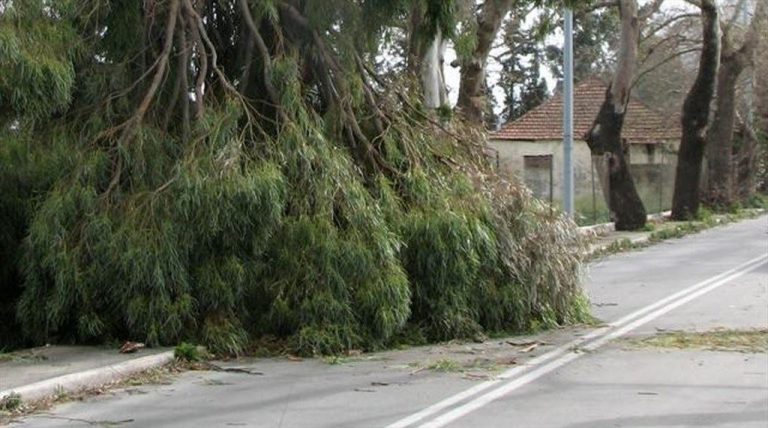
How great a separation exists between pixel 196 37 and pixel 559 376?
5.84 metres

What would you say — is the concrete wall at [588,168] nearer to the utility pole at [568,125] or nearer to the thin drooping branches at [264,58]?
the utility pole at [568,125]

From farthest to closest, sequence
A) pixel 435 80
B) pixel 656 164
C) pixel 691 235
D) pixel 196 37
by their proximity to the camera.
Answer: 1. pixel 656 164
2. pixel 691 235
3. pixel 435 80
4. pixel 196 37

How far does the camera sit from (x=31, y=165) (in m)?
13.3

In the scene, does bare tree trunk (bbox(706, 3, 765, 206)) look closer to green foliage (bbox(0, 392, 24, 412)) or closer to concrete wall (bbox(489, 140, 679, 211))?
concrete wall (bbox(489, 140, 679, 211))

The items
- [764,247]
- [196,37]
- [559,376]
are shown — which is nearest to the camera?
[559,376]

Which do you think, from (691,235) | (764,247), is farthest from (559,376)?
(691,235)

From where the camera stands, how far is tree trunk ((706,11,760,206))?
42.4 meters

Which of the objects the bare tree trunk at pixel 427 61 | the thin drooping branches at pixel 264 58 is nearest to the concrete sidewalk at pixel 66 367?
the thin drooping branches at pixel 264 58

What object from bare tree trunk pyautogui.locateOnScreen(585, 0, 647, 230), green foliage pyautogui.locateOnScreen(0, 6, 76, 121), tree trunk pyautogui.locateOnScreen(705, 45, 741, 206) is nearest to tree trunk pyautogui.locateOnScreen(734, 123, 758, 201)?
tree trunk pyautogui.locateOnScreen(705, 45, 741, 206)

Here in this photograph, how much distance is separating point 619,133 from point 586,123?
18.8m

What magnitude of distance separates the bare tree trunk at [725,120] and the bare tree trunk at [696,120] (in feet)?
13.4

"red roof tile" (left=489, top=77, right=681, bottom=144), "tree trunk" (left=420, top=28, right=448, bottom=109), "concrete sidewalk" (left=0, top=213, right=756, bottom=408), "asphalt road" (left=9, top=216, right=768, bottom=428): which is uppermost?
"red roof tile" (left=489, top=77, right=681, bottom=144)

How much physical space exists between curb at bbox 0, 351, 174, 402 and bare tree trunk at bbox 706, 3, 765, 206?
32552 millimetres

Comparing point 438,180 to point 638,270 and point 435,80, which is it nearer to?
point 435,80
